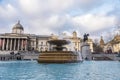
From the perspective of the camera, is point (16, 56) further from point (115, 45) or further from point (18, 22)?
point (115, 45)

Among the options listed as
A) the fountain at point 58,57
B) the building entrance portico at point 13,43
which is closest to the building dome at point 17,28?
the building entrance portico at point 13,43

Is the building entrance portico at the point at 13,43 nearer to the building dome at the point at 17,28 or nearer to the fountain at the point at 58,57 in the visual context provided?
the building dome at the point at 17,28

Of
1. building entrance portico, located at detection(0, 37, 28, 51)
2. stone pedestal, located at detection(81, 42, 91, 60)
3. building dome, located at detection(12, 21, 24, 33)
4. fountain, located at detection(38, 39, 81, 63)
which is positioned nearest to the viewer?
fountain, located at detection(38, 39, 81, 63)

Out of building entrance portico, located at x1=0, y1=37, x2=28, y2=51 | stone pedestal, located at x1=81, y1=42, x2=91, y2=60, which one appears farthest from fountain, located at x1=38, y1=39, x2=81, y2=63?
building entrance portico, located at x1=0, y1=37, x2=28, y2=51

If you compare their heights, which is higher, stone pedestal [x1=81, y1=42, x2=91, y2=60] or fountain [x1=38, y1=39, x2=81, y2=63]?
stone pedestal [x1=81, y1=42, x2=91, y2=60]

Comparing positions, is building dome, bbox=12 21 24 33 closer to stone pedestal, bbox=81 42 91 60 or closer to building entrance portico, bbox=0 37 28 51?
building entrance portico, bbox=0 37 28 51

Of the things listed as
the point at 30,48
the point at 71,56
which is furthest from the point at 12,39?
the point at 71,56

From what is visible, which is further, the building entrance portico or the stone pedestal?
the building entrance portico

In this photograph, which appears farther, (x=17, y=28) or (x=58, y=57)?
(x=17, y=28)

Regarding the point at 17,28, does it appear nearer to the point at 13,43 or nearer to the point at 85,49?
the point at 13,43

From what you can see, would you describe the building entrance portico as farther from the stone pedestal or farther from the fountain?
the fountain

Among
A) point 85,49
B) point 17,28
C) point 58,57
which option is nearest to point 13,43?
point 17,28

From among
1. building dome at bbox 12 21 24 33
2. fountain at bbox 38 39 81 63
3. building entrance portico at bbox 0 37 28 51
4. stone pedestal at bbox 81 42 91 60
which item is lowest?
fountain at bbox 38 39 81 63

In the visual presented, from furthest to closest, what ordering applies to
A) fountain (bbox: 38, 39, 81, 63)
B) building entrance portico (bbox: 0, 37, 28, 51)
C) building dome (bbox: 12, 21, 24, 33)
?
building dome (bbox: 12, 21, 24, 33), building entrance portico (bbox: 0, 37, 28, 51), fountain (bbox: 38, 39, 81, 63)
